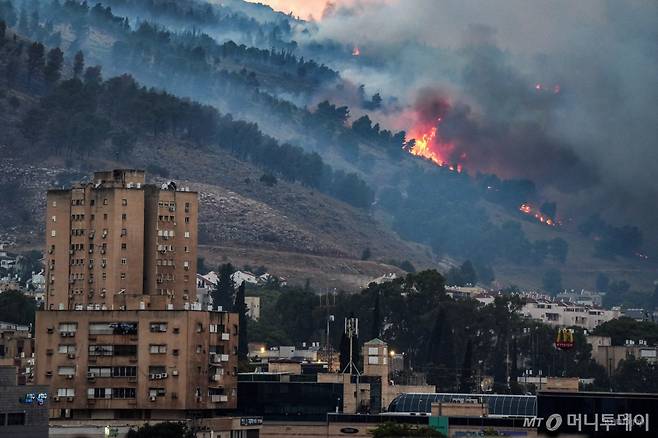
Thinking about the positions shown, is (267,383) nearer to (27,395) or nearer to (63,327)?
(63,327)

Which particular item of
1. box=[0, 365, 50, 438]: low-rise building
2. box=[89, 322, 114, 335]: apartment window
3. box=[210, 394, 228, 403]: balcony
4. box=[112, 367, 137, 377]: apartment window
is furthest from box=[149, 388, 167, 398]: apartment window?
box=[0, 365, 50, 438]: low-rise building

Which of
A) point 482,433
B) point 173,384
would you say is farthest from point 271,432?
point 482,433

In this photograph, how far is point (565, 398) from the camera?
14300cm

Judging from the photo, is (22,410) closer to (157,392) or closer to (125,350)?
(157,392)

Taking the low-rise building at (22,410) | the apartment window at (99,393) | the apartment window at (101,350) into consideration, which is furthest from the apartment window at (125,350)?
the low-rise building at (22,410)

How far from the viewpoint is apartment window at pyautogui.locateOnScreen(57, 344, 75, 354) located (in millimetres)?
174000

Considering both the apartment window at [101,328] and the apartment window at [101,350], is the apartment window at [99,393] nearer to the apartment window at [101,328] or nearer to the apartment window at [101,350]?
the apartment window at [101,350]

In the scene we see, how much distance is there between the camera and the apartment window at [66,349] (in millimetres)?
174000

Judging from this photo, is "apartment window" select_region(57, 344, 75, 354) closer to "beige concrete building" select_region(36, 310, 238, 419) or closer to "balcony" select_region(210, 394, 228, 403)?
"beige concrete building" select_region(36, 310, 238, 419)

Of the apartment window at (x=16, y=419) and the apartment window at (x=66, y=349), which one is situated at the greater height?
the apartment window at (x=66, y=349)

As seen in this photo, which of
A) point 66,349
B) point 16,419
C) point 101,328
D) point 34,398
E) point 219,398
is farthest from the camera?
point 219,398

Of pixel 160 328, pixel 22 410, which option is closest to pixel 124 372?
pixel 160 328

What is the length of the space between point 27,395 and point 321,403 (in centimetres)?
5641

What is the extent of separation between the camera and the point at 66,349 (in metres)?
174
